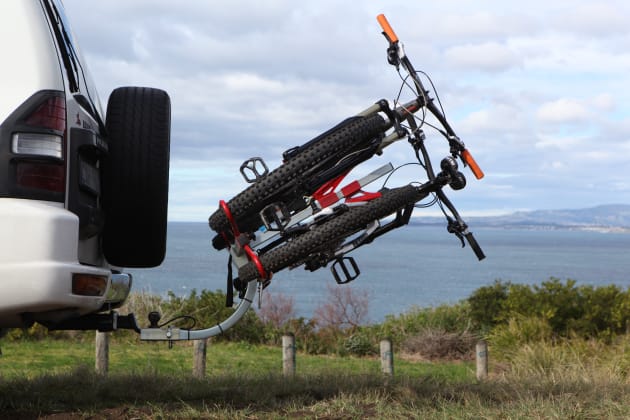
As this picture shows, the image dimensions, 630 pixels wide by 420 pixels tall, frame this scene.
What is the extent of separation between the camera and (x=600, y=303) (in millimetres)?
12445

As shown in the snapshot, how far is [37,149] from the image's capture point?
4.00m

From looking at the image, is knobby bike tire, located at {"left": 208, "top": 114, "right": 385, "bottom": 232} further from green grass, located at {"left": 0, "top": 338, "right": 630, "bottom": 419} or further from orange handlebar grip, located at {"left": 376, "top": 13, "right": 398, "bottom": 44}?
green grass, located at {"left": 0, "top": 338, "right": 630, "bottom": 419}

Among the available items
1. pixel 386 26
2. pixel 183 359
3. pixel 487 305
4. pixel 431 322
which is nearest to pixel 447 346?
pixel 487 305

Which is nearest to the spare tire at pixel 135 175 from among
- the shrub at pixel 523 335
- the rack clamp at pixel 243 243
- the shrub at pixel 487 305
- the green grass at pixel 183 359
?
the rack clamp at pixel 243 243

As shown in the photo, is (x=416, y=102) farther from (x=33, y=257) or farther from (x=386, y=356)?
(x=386, y=356)

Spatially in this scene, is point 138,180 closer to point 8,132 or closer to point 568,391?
point 8,132

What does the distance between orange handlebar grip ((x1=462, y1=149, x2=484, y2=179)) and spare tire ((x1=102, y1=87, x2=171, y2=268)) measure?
2.21 meters

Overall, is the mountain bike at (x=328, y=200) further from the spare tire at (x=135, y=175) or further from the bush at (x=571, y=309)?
the bush at (x=571, y=309)

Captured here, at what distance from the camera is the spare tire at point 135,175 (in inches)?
195

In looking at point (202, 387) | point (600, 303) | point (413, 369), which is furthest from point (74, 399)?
point (600, 303)

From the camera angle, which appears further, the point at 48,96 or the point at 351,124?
the point at 351,124

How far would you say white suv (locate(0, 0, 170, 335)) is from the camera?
3.88 m

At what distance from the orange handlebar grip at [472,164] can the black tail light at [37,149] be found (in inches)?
119

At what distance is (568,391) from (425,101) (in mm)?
2616
